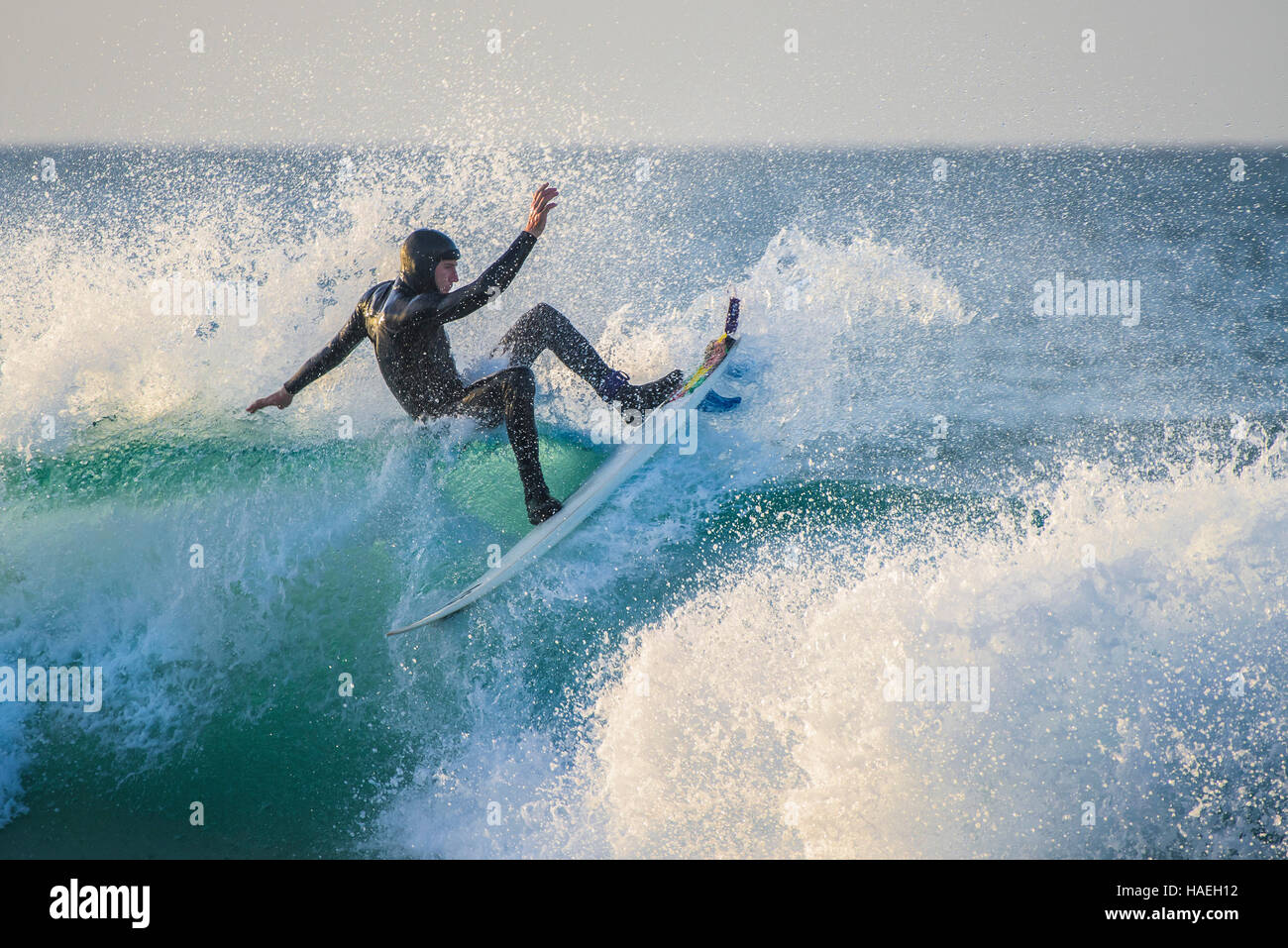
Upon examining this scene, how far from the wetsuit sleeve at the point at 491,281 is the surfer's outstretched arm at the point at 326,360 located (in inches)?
31.4

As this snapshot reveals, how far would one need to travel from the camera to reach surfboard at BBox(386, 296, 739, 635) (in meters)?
4.40

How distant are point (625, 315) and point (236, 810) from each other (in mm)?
4045

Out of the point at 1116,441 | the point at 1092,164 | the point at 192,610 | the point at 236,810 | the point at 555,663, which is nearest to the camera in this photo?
the point at 236,810

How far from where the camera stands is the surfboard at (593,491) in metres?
4.40

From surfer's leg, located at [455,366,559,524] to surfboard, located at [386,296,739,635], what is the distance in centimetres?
12

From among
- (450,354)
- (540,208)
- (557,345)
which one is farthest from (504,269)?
(450,354)

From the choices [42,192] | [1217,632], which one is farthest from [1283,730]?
[42,192]

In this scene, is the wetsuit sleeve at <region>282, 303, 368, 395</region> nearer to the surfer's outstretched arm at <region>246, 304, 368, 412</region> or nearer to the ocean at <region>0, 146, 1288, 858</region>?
the surfer's outstretched arm at <region>246, 304, 368, 412</region>

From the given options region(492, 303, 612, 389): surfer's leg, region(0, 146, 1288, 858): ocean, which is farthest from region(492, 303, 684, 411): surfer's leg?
region(0, 146, 1288, 858): ocean

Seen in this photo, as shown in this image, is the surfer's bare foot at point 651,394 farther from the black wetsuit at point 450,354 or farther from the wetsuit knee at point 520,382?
the wetsuit knee at point 520,382

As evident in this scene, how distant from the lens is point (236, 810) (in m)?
3.94

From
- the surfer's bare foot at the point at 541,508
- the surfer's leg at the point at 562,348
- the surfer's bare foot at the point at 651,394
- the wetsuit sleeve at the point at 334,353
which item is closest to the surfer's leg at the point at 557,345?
the surfer's leg at the point at 562,348

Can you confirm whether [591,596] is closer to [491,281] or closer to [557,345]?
[557,345]
